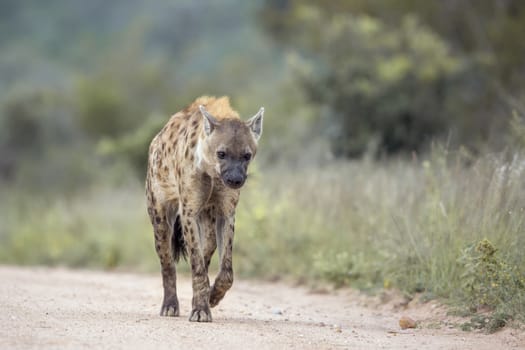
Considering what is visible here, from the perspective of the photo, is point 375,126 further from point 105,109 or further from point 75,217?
point 105,109

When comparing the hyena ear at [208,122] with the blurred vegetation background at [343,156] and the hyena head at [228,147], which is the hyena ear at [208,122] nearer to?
the hyena head at [228,147]

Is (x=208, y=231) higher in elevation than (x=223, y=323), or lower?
higher

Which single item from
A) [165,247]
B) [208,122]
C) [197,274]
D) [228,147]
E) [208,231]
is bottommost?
[197,274]

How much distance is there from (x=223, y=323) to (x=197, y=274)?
0.40 m

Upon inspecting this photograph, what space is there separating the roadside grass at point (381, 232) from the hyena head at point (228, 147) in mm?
1727

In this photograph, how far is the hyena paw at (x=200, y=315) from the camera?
6.46 metres

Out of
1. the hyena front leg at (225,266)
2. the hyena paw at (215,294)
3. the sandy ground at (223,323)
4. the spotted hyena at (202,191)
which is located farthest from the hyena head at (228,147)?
the sandy ground at (223,323)

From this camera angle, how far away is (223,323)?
6.44m

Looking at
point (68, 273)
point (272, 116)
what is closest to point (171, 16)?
point (272, 116)

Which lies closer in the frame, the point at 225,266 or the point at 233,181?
the point at 233,181

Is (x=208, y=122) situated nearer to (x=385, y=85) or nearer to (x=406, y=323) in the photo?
(x=406, y=323)

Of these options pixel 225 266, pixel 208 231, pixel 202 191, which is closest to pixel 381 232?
pixel 208 231

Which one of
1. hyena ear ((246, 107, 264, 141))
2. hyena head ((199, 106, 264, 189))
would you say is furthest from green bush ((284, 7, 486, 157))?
hyena head ((199, 106, 264, 189))

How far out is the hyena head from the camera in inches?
258
